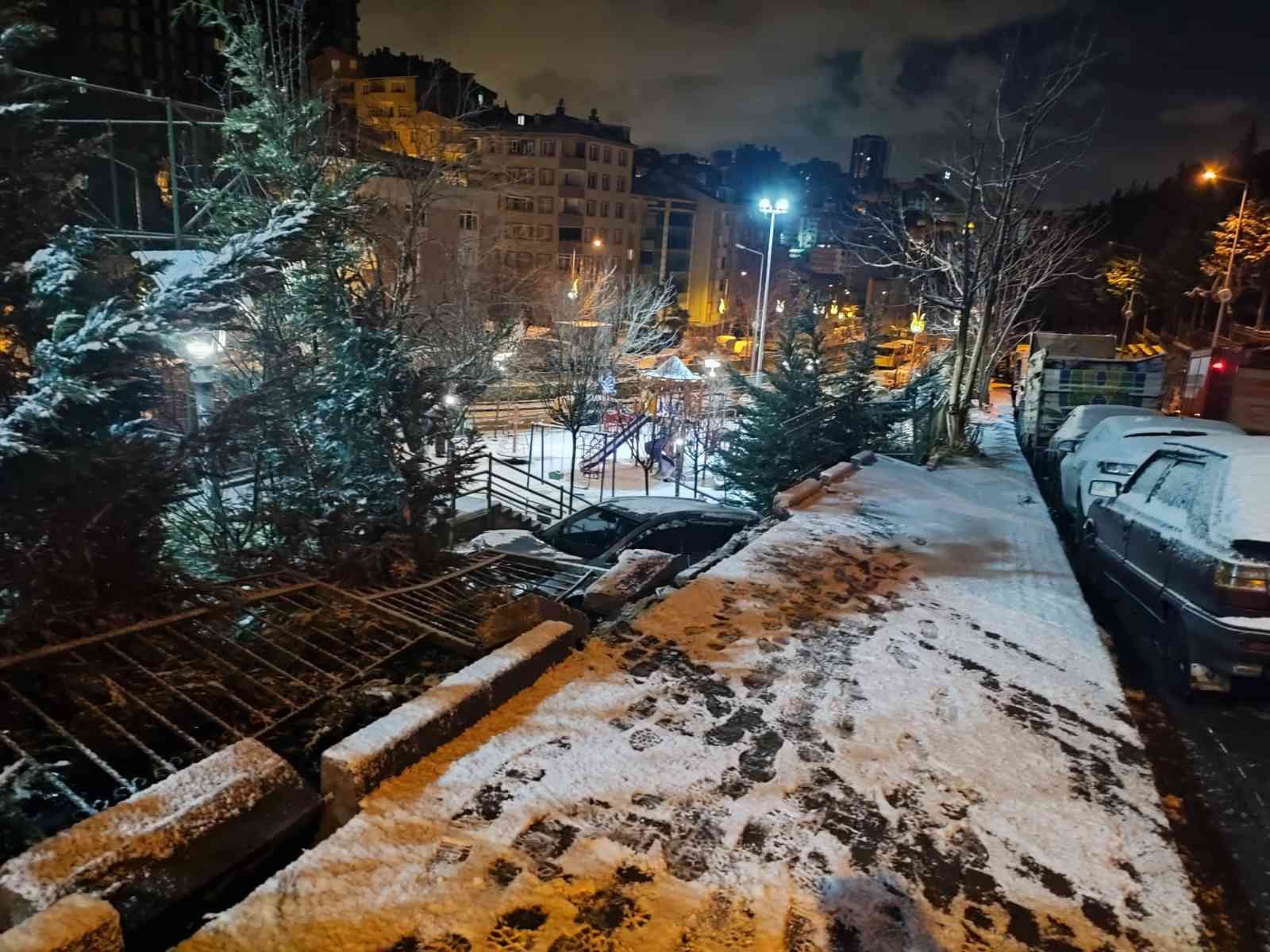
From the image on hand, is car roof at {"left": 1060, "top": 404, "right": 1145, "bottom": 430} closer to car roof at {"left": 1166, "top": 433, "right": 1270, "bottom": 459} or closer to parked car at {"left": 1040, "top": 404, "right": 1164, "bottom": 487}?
parked car at {"left": 1040, "top": 404, "right": 1164, "bottom": 487}

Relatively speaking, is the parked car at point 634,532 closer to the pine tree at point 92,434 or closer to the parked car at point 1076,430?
the pine tree at point 92,434

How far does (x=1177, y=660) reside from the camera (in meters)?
5.62

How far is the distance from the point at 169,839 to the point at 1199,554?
608 cm

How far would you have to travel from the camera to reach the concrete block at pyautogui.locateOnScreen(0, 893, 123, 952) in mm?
1927

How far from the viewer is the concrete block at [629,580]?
563cm

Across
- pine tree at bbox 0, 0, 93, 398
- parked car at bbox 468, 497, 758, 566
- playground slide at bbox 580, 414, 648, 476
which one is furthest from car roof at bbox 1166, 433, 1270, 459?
playground slide at bbox 580, 414, 648, 476

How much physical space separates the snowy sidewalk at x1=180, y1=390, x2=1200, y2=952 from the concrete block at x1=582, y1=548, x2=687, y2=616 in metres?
0.48

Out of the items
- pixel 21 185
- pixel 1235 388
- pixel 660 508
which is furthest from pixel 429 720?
pixel 1235 388

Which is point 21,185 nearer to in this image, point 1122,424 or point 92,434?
point 92,434

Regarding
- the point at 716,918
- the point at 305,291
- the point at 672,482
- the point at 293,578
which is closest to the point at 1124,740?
the point at 716,918

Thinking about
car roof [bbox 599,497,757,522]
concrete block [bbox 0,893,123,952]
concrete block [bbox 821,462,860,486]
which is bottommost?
car roof [bbox 599,497,757,522]

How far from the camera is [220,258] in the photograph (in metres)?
4.36

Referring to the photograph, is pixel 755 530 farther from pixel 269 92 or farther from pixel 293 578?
pixel 269 92

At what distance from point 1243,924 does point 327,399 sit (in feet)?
24.3
